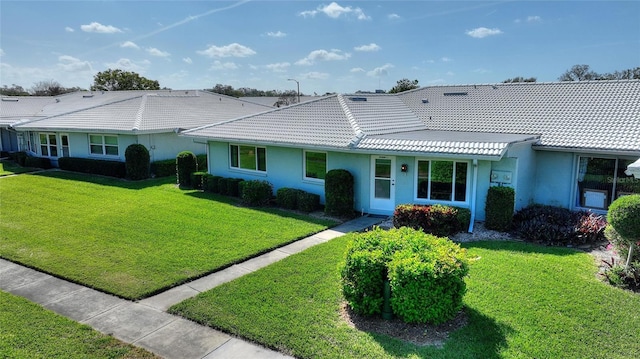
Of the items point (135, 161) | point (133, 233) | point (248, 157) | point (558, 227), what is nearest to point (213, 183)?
point (248, 157)

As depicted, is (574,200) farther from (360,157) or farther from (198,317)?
(198,317)

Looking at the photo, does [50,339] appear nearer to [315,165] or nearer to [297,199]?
[297,199]

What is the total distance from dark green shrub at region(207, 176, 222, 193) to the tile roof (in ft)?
20.4

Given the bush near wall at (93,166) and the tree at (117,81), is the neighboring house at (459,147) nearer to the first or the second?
the bush near wall at (93,166)

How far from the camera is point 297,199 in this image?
52.4 ft

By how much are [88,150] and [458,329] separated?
24.6 meters

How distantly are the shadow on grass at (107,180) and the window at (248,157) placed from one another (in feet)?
15.4

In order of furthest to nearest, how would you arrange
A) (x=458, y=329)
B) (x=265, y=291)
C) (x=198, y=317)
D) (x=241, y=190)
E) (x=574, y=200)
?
(x=241, y=190), (x=574, y=200), (x=265, y=291), (x=198, y=317), (x=458, y=329)

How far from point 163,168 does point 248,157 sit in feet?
23.4

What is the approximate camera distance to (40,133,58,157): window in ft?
88.4

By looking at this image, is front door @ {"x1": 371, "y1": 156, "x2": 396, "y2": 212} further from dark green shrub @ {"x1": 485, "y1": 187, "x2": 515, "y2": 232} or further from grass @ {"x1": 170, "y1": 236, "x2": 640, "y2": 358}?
grass @ {"x1": 170, "y1": 236, "x2": 640, "y2": 358}

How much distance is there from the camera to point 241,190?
1761cm

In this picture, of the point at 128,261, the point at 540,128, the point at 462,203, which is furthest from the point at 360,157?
the point at 128,261

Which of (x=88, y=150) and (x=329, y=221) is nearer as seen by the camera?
(x=329, y=221)
